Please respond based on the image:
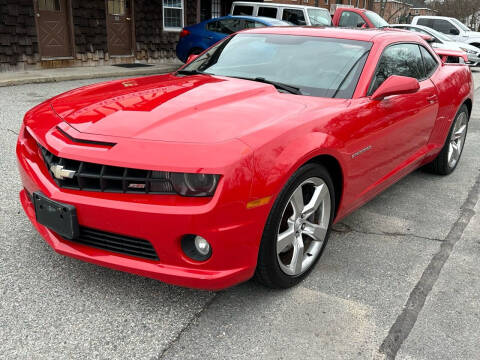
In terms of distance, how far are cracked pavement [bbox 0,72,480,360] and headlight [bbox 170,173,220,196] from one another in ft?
2.35

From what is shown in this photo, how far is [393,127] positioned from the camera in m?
3.50

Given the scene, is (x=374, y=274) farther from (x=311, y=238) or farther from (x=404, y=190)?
(x=404, y=190)

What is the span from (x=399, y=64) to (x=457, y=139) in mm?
1871

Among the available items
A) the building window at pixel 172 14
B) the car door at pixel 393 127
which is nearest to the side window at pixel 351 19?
the building window at pixel 172 14

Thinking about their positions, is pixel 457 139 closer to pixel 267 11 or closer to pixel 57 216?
pixel 57 216

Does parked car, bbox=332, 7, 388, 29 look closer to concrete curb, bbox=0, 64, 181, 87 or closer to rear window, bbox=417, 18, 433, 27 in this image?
rear window, bbox=417, 18, 433, 27

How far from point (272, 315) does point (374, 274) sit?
0.86 meters

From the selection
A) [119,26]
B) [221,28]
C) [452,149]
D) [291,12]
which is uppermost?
[291,12]

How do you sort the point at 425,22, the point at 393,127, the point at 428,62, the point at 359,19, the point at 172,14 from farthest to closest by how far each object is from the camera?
the point at 425,22, the point at 172,14, the point at 359,19, the point at 428,62, the point at 393,127

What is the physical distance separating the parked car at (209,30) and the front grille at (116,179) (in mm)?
10014

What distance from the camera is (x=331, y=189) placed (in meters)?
2.93

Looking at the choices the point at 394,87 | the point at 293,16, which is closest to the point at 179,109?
the point at 394,87

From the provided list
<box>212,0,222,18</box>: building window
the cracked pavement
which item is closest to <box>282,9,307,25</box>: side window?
<box>212,0,222,18</box>: building window

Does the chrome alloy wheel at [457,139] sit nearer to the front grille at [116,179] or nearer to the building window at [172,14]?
the front grille at [116,179]
